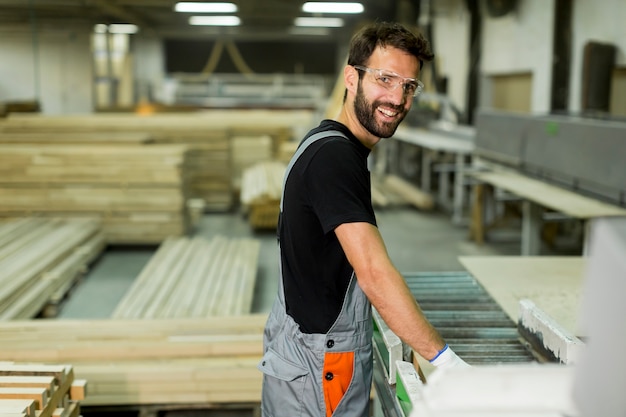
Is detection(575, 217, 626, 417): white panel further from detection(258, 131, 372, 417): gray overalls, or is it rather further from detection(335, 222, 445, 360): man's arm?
detection(258, 131, 372, 417): gray overalls

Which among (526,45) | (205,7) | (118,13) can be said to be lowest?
(526,45)

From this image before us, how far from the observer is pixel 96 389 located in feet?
11.6

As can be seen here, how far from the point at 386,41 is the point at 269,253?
18.9 ft

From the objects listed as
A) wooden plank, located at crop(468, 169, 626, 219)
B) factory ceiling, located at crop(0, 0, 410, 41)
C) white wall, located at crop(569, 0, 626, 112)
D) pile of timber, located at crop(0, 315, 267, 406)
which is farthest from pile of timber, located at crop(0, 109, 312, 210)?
pile of timber, located at crop(0, 315, 267, 406)

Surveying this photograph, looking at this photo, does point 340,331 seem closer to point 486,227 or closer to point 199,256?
point 199,256

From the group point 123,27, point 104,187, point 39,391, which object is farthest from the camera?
point 123,27

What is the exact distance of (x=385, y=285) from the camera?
Answer: 178 centimetres

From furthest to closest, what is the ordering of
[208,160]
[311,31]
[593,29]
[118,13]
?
[311,31] → [208,160] → [118,13] → [593,29]

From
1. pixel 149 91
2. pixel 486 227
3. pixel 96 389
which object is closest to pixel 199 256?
pixel 96 389

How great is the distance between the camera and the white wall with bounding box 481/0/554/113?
9.32 m

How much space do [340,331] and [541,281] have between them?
1.58m

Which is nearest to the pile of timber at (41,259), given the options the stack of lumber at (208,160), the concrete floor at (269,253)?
the concrete floor at (269,253)

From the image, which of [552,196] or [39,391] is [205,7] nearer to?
[552,196]

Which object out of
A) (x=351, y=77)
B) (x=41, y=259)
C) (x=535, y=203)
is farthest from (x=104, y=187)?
(x=351, y=77)
